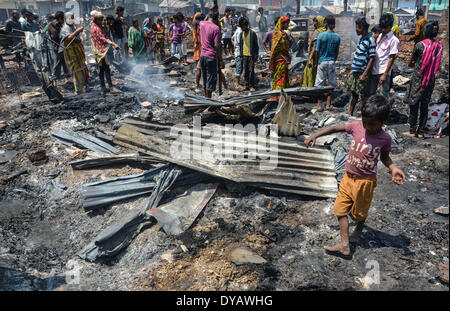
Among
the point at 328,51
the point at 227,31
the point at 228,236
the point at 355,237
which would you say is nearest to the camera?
the point at 355,237

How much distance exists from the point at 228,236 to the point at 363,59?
389 cm

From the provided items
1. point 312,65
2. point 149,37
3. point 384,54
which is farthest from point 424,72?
point 149,37

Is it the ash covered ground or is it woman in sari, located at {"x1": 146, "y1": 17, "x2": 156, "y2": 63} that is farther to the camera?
woman in sari, located at {"x1": 146, "y1": 17, "x2": 156, "y2": 63}

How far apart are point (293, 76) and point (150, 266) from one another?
302 inches

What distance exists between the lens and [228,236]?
3.08 meters

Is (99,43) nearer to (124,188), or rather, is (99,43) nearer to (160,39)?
(160,39)

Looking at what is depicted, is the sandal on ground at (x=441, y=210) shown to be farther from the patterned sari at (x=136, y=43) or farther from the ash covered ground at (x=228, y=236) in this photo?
the patterned sari at (x=136, y=43)

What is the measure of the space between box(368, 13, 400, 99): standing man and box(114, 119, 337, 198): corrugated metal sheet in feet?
6.78

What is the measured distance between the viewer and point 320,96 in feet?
19.7

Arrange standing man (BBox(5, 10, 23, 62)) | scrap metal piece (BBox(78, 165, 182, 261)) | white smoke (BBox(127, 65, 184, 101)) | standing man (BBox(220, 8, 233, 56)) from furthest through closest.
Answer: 1. standing man (BBox(220, 8, 233, 56))
2. standing man (BBox(5, 10, 23, 62))
3. white smoke (BBox(127, 65, 184, 101))
4. scrap metal piece (BBox(78, 165, 182, 261))

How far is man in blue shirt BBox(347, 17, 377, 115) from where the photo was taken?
16.0 feet

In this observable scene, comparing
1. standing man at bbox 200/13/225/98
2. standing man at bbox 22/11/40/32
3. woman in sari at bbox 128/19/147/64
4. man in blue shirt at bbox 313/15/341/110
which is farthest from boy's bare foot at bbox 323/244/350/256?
standing man at bbox 22/11/40/32

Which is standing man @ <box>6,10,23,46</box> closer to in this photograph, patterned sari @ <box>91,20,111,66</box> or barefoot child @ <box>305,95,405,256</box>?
patterned sari @ <box>91,20,111,66</box>

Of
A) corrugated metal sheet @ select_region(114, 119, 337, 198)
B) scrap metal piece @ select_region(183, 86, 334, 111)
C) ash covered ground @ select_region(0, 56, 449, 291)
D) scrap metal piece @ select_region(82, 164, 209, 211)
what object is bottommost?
ash covered ground @ select_region(0, 56, 449, 291)
